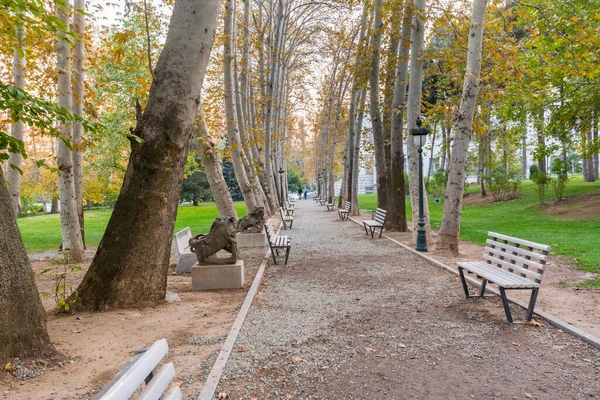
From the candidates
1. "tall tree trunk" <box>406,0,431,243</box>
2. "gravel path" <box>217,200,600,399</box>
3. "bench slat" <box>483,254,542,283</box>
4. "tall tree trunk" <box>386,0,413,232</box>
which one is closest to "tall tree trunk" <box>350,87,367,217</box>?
"tall tree trunk" <box>386,0,413,232</box>

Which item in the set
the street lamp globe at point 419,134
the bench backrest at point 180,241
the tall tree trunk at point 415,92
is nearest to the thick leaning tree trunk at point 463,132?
the street lamp globe at point 419,134

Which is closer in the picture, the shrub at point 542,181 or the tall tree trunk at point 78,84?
the tall tree trunk at point 78,84

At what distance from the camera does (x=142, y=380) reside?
1.76 m

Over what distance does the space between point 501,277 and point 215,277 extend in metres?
4.35

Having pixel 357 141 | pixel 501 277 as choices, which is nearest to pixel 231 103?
pixel 501 277

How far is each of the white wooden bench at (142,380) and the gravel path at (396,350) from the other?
5.33 feet

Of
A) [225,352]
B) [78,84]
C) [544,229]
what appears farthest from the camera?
[544,229]

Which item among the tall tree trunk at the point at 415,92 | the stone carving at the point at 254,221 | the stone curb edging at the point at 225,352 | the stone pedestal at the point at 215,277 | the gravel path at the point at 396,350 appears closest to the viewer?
the stone curb edging at the point at 225,352

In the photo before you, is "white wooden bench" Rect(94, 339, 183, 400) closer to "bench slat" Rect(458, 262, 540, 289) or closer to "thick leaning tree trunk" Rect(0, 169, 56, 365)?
"thick leaning tree trunk" Rect(0, 169, 56, 365)

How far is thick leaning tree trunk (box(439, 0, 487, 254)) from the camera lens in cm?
958

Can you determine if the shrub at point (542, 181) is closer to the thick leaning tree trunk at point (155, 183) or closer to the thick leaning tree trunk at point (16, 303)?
the thick leaning tree trunk at point (155, 183)

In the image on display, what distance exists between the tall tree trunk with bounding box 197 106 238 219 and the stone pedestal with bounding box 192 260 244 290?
3.36 metres

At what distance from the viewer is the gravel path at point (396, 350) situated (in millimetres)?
3551

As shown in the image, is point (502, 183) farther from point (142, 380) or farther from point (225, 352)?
point (142, 380)
